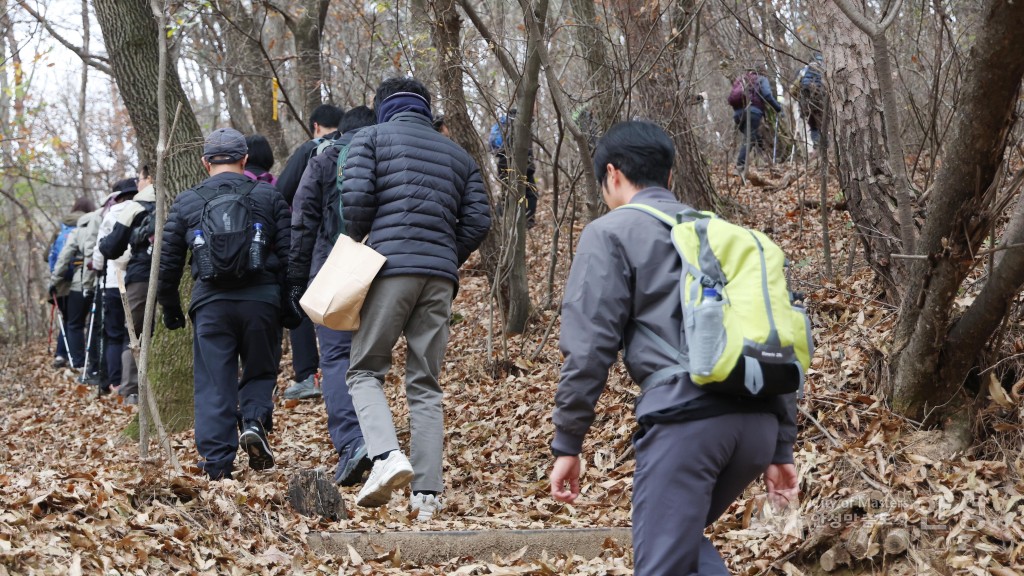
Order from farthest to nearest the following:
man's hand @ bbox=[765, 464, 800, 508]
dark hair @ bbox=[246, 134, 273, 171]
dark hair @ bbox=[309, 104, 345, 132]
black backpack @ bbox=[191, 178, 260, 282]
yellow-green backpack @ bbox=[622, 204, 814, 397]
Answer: dark hair @ bbox=[246, 134, 273, 171] < dark hair @ bbox=[309, 104, 345, 132] < black backpack @ bbox=[191, 178, 260, 282] < man's hand @ bbox=[765, 464, 800, 508] < yellow-green backpack @ bbox=[622, 204, 814, 397]

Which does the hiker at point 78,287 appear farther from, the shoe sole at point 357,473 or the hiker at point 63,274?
the shoe sole at point 357,473

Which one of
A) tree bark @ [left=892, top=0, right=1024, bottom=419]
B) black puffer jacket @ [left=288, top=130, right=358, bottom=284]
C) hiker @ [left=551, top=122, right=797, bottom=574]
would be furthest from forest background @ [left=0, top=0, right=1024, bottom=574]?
hiker @ [left=551, top=122, right=797, bottom=574]

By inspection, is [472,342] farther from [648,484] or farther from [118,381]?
[648,484]

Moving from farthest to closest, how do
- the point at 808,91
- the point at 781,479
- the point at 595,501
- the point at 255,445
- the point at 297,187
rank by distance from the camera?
the point at 808,91
the point at 297,187
the point at 255,445
the point at 595,501
the point at 781,479

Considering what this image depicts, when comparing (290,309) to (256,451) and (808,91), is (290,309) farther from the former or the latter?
(808,91)

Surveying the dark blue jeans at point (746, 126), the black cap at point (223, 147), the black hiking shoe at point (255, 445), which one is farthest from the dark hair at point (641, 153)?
the dark blue jeans at point (746, 126)

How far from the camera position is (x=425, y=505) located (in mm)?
5375

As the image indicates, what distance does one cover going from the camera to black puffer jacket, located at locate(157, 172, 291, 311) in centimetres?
628

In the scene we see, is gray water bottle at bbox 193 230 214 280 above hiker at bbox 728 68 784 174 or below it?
below

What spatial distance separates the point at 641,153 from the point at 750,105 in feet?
31.6

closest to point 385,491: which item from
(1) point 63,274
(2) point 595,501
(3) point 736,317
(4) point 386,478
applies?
(4) point 386,478

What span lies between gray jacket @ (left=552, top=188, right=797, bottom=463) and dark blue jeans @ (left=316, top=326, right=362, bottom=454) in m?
3.39

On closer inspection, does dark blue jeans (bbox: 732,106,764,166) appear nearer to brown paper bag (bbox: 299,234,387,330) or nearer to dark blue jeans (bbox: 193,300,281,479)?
dark blue jeans (bbox: 193,300,281,479)

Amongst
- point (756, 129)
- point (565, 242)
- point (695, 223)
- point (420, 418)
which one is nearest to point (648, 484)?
point (695, 223)
